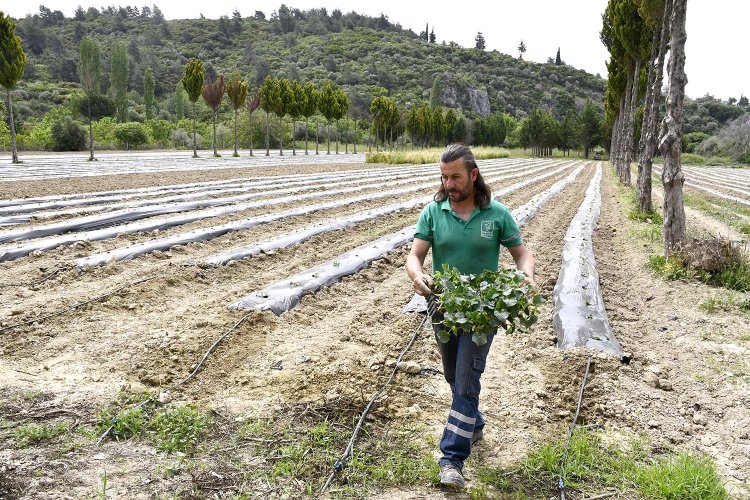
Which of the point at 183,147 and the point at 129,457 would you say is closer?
the point at 129,457

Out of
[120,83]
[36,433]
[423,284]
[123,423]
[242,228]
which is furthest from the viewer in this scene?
[120,83]

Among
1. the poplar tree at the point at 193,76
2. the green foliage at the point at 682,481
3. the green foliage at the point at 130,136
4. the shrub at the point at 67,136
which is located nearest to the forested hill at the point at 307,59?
the green foliage at the point at 130,136

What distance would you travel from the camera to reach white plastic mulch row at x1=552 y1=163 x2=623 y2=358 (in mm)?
4449

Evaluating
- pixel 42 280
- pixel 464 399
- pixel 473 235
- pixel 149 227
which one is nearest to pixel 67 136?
pixel 149 227

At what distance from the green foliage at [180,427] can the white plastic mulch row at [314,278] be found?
180 centimetres

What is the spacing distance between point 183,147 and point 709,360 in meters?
45.7

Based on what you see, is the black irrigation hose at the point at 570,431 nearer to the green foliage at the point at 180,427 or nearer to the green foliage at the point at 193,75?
the green foliage at the point at 180,427

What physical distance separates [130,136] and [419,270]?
42.6m

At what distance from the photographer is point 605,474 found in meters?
2.80

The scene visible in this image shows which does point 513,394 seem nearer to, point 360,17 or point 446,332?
point 446,332

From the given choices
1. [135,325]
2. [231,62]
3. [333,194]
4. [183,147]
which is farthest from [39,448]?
[231,62]

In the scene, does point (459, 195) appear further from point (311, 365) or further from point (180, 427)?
point (180, 427)

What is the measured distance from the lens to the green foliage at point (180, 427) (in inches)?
115

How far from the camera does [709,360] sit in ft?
13.9
